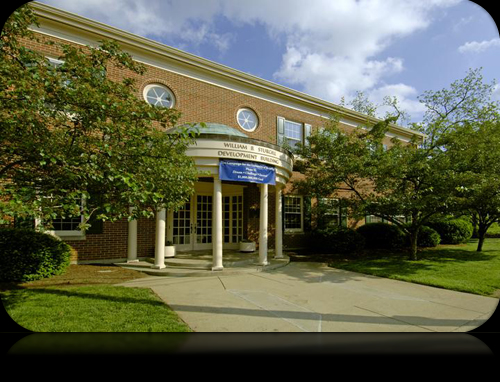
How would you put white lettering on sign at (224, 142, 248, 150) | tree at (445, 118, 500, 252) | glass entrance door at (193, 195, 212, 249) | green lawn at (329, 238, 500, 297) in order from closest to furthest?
green lawn at (329, 238, 500, 297), white lettering on sign at (224, 142, 248, 150), tree at (445, 118, 500, 252), glass entrance door at (193, 195, 212, 249)

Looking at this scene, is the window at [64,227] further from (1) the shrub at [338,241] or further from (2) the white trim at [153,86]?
(1) the shrub at [338,241]

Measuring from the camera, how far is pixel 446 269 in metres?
8.96

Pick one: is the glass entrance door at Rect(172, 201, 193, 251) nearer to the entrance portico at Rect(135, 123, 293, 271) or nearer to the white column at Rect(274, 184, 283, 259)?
the entrance portico at Rect(135, 123, 293, 271)

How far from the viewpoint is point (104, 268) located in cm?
841

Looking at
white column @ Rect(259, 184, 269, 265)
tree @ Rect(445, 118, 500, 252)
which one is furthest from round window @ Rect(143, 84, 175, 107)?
tree @ Rect(445, 118, 500, 252)

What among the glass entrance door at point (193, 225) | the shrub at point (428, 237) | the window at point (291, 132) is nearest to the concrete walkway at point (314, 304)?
the glass entrance door at point (193, 225)

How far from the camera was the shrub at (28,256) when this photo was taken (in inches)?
253

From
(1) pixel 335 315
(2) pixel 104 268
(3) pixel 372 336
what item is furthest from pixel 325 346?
(2) pixel 104 268

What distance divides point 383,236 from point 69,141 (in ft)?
48.3

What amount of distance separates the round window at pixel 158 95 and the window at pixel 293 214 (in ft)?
22.4

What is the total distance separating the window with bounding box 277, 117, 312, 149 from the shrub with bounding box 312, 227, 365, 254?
4.45 m

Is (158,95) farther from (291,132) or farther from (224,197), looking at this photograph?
(291,132)

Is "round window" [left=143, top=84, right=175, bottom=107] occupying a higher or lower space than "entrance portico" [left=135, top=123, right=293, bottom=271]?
higher

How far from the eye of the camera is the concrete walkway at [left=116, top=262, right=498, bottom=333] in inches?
169
